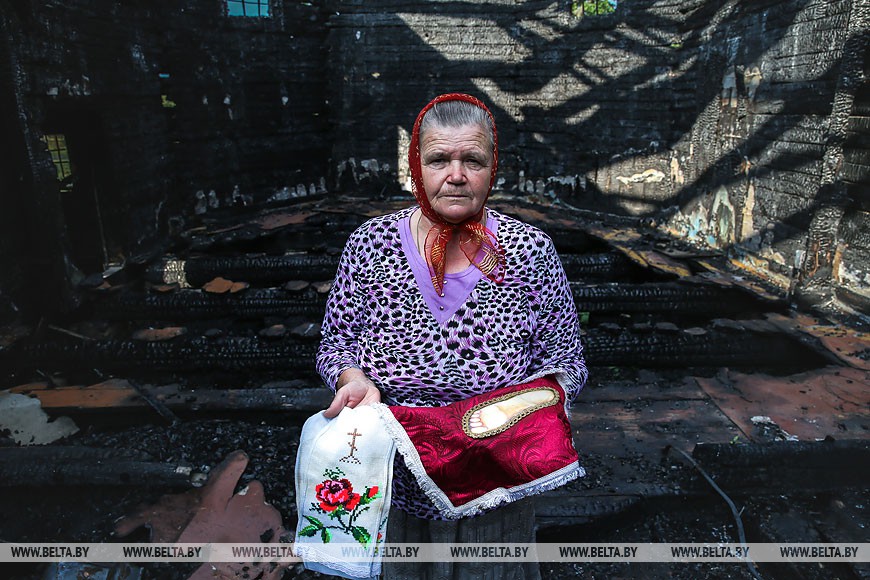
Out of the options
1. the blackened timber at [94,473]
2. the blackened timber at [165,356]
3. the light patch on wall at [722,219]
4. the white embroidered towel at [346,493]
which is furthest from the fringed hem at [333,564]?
the light patch on wall at [722,219]

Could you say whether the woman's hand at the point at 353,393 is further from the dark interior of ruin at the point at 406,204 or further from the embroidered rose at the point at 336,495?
the dark interior of ruin at the point at 406,204

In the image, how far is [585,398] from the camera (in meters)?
4.55

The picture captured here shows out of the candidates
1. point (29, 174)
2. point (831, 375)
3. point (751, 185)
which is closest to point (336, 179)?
point (29, 174)

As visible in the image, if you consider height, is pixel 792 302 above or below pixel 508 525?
below

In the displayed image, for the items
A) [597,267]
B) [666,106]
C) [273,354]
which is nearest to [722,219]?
[597,267]

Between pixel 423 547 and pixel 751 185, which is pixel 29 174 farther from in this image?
pixel 751 185

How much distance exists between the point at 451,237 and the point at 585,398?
10.6 ft

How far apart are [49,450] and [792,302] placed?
7.27 metres

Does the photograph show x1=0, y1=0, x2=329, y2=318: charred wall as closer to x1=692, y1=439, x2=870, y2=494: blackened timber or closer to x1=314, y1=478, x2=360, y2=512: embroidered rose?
x1=314, y1=478, x2=360, y2=512: embroidered rose

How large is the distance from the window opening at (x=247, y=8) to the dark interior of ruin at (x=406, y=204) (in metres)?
0.05

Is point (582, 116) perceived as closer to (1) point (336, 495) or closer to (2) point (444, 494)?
(2) point (444, 494)

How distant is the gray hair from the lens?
5.42ft

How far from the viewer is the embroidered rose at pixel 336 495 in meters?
1.56

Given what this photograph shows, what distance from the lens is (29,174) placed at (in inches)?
211
